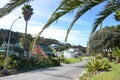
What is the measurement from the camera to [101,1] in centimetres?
680

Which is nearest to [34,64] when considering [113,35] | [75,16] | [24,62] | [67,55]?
[24,62]

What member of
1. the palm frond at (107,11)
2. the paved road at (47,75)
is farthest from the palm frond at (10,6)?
the paved road at (47,75)

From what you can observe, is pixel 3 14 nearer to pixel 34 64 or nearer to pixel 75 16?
pixel 75 16

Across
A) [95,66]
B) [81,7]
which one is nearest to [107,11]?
[81,7]

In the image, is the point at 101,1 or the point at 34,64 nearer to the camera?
the point at 101,1

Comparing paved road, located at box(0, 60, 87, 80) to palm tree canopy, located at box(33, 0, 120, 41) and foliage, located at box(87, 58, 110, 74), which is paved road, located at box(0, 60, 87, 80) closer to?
foliage, located at box(87, 58, 110, 74)

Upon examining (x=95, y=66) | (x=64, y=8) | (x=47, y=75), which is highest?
(x=64, y=8)

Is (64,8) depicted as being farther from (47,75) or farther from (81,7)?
(47,75)

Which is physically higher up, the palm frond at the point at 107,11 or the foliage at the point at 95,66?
the palm frond at the point at 107,11

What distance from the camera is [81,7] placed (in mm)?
6895

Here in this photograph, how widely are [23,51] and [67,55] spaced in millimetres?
56996

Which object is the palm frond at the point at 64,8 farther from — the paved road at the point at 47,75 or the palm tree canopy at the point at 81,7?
the paved road at the point at 47,75

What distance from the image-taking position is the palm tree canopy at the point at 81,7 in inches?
255

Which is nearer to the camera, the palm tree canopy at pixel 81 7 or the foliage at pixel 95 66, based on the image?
the palm tree canopy at pixel 81 7
